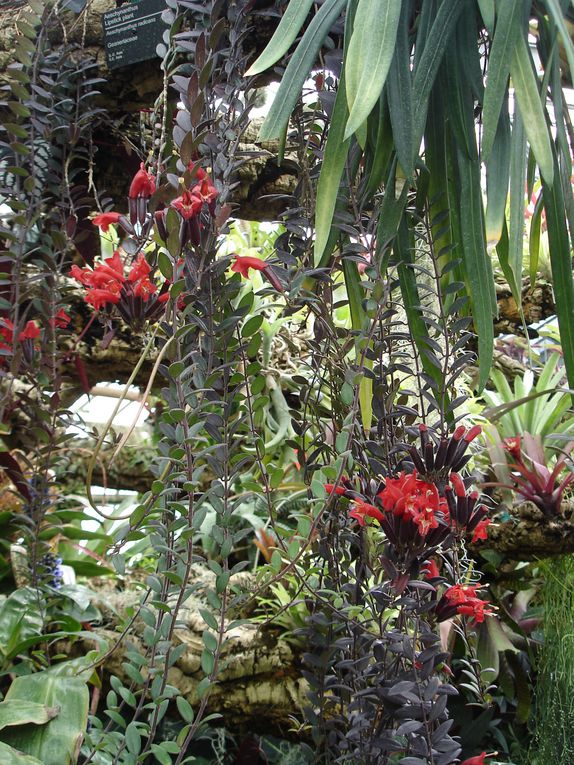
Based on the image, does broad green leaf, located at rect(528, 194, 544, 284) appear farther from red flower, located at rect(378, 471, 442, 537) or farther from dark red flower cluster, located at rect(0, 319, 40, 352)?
dark red flower cluster, located at rect(0, 319, 40, 352)

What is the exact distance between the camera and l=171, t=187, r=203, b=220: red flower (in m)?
1.06

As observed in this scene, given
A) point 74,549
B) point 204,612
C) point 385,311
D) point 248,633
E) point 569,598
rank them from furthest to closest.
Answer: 1. point 74,549
2. point 569,598
3. point 248,633
4. point 385,311
5. point 204,612

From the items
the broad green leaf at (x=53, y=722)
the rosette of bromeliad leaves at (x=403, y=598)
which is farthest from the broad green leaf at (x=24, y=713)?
the rosette of bromeliad leaves at (x=403, y=598)

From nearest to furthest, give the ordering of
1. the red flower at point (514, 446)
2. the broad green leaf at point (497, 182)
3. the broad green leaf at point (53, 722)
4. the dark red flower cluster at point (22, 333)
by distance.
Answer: the broad green leaf at point (497, 182)
the broad green leaf at point (53, 722)
the dark red flower cluster at point (22, 333)
the red flower at point (514, 446)

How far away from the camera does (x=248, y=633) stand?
1.88m

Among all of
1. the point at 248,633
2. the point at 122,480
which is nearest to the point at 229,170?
the point at 248,633

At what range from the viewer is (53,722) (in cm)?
142

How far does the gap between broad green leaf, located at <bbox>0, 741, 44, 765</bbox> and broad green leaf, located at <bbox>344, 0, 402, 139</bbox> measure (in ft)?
3.94

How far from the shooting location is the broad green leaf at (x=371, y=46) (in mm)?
926

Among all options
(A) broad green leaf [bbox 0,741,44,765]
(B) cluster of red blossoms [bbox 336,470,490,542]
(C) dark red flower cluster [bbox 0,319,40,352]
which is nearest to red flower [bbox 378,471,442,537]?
(B) cluster of red blossoms [bbox 336,470,490,542]

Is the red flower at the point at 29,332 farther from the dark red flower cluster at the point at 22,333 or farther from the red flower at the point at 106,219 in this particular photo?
the red flower at the point at 106,219

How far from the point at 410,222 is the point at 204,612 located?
736mm

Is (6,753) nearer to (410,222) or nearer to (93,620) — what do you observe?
(93,620)

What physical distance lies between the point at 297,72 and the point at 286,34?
0.06m
